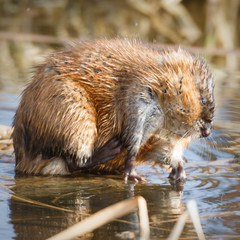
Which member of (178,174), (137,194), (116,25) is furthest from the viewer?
(116,25)

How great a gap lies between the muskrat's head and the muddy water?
15.1 inches

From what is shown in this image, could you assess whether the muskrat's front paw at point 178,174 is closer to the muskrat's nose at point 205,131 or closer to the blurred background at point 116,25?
the muskrat's nose at point 205,131

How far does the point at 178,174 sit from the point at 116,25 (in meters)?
7.74

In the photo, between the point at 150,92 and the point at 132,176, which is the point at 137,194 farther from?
the point at 150,92

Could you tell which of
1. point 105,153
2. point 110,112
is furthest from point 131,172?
point 110,112

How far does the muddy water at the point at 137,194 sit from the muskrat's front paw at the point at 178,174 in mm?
53

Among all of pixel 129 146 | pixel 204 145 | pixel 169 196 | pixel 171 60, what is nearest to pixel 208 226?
pixel 169 196

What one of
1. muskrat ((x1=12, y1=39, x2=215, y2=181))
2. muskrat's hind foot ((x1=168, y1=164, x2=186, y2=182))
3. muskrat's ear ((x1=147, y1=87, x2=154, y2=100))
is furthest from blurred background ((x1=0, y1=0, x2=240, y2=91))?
muskrat's hind foot ((x1=168, y1=164, x2=186, y2=182))

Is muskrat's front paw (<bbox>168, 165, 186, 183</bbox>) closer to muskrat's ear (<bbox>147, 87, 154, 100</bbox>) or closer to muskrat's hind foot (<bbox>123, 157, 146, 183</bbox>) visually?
muskrat's hind foot (<bbox>123, 157, 146, 183</bbox>)

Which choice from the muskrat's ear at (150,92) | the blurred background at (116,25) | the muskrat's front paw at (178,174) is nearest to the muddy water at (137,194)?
the muskrat's front paw at (178,174)

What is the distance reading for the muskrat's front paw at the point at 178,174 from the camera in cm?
416

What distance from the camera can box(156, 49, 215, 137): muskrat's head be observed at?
4.20m

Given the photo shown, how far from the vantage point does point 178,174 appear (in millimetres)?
4188

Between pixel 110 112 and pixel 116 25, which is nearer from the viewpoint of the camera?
pixel 110 112
